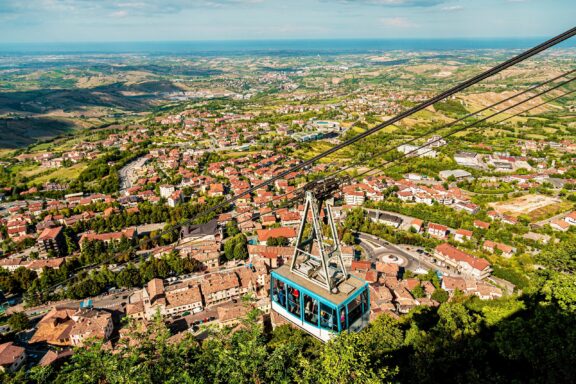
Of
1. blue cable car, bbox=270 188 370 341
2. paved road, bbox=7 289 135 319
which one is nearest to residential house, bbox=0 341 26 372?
paved road, bbox=7 289 135 319

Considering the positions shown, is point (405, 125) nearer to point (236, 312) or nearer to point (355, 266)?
point (355, 266)

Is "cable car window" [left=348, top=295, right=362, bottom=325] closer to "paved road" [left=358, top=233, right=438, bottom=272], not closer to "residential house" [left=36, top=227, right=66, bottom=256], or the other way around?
"paved road" [left=358, top=233, right=438, bottom=272]

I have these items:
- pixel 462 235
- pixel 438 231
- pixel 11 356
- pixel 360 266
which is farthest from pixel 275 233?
pixel 11 356

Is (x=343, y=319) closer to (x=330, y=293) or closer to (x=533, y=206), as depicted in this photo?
(x=330, y=293)

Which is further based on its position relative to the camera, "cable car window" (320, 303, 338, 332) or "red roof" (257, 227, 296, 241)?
"red roof" (257, 227, 296, 241)

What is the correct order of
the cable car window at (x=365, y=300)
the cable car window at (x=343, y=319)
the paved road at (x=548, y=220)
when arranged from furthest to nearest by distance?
the paved road at (x=548, y=220) → the cable car window at (x=365, y=300) → the cable car window at (x=343, y=319)

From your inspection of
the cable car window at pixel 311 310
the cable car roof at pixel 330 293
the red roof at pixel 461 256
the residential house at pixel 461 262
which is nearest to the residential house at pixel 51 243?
the cable car roof at pixel 330 293

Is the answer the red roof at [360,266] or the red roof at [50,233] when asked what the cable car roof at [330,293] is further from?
the red roof at [50,233]
